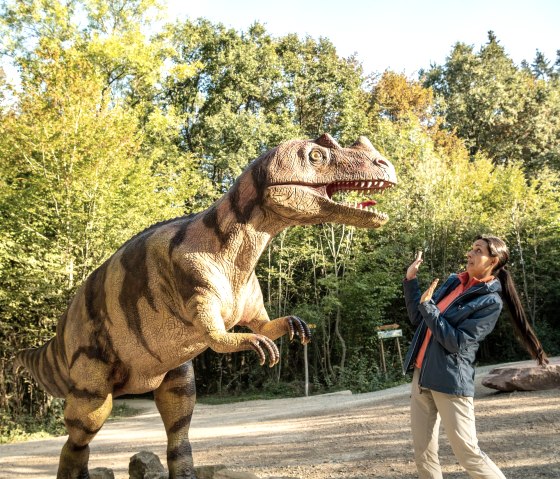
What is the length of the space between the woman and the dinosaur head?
2.06 ft

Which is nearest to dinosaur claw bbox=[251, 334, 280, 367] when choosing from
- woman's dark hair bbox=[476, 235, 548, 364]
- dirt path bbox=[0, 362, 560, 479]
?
woman's dark hair bbox=[476, 235, 548, 364]

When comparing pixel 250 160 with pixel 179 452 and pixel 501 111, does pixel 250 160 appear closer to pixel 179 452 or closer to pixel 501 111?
pixel 501 111

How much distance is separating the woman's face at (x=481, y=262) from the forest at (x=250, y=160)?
8.62 metres

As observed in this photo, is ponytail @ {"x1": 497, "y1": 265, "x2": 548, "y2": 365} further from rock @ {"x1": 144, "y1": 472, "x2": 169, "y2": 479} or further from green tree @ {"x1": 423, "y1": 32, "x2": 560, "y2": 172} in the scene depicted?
green tree @ {"x1": 423, "y1": 32, "x2": 560, "y2": 172}

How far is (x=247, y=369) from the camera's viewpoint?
1617cm

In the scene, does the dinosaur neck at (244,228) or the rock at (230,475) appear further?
the rock at (230,475)

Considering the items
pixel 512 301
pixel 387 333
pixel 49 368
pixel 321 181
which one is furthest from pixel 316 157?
pixel 387 333

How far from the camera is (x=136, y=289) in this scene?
10.1 ft

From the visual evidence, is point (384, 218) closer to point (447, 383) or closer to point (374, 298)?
point (447, 383)

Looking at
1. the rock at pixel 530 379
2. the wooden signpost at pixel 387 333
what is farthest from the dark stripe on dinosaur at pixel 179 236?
the wooden signpost at pixel 387 333

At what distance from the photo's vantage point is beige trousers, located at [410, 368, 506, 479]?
2.90 meters

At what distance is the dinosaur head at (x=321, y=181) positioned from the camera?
275cm

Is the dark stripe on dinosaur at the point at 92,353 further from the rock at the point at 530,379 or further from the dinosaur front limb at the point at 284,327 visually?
the rock at the point at 530,379

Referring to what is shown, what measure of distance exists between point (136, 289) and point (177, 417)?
82 centimetres
